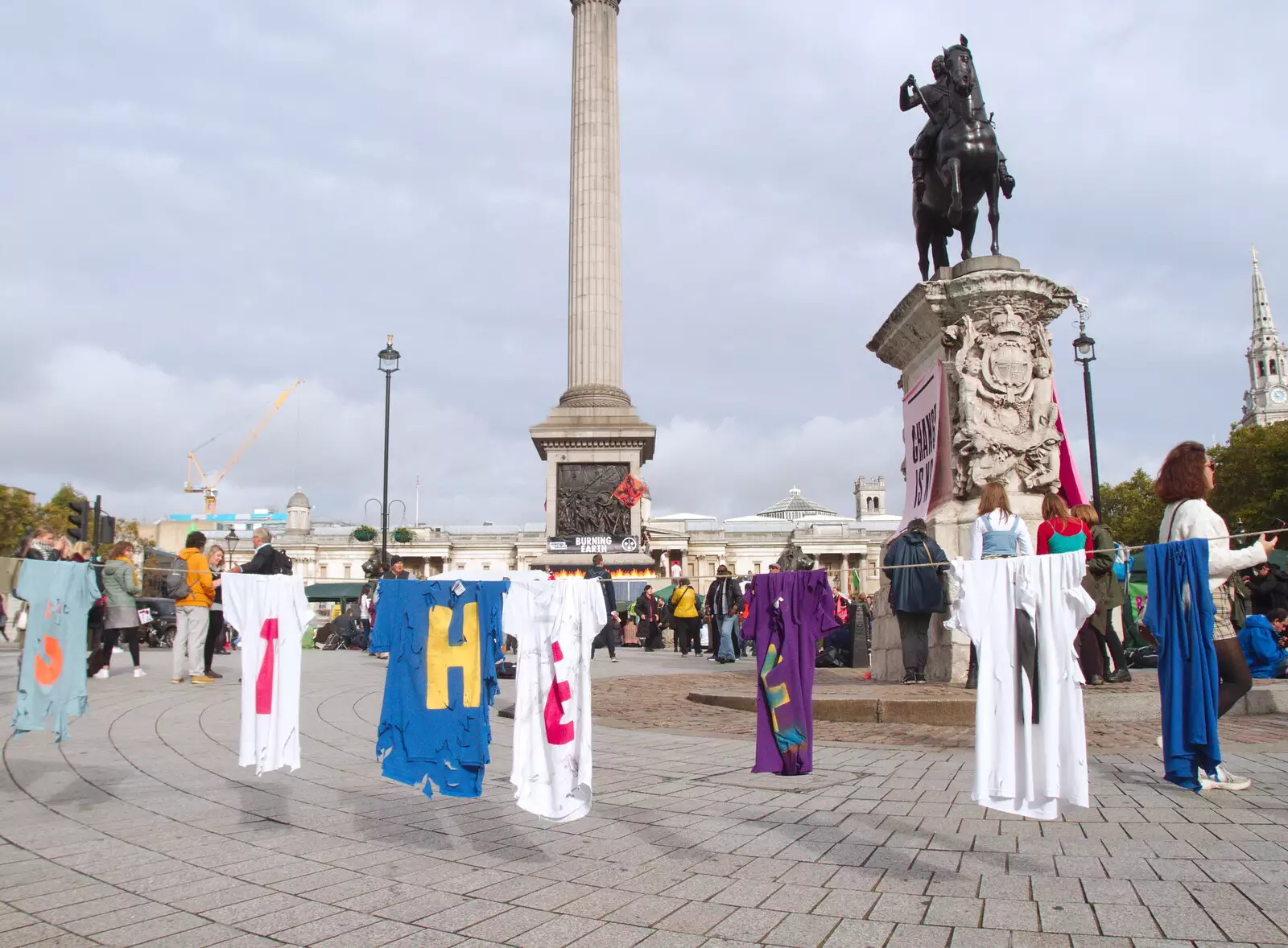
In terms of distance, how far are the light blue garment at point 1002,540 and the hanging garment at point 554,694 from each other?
3.20 metres

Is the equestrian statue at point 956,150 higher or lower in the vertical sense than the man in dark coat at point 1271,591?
higher

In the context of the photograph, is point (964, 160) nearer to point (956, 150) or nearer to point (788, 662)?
point (956, 150)

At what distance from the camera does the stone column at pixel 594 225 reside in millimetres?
36156

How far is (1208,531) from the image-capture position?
551cm

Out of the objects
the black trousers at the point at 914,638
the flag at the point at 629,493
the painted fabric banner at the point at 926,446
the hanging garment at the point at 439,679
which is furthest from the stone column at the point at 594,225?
the hanging garment at the point at 439,679

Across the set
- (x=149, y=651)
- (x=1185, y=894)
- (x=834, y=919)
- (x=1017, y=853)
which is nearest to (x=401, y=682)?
(x=834, y=919)

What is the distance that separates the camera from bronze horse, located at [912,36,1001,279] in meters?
11.3

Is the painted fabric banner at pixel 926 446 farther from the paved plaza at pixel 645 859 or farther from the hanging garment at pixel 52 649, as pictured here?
the hanging garment at pixel 52 649

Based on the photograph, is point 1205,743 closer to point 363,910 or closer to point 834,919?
point 834,919

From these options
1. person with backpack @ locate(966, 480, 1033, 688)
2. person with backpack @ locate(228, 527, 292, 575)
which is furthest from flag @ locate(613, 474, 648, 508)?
person with backpack @ locate(966, 480, 1033, 688)

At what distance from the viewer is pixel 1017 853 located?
459cm

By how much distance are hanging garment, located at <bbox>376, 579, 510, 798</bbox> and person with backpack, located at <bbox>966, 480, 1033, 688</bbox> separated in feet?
11.7

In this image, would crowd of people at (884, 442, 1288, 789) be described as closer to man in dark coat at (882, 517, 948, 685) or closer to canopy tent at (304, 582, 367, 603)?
man in dark coat at (882, 517, 948, 685)

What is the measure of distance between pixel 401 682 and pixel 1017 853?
3.20 meters
